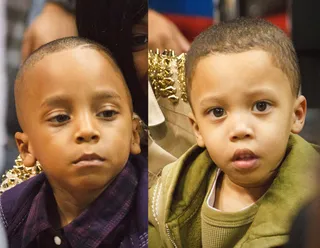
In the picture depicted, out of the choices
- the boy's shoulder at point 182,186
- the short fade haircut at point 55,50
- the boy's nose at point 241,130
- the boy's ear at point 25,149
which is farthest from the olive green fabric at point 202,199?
the boy's ear at point 25,149

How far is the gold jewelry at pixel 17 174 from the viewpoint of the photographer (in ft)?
4.23

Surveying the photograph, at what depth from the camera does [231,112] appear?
3.76ft

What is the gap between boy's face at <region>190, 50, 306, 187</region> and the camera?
113 centimetres

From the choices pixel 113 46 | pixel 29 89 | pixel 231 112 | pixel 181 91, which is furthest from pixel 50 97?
pixel 231 112

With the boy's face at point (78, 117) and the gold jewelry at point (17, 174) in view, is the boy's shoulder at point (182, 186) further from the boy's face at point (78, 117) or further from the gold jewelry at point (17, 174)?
the gold jewelry at point (17, 174)

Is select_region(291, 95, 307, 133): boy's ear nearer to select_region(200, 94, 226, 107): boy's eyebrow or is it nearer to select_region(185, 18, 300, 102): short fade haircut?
select_region(185, 18, 300, 102): short fade haircut

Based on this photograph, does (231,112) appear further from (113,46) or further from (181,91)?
(113,46)

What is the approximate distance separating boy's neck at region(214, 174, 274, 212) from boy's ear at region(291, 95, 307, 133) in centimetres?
13

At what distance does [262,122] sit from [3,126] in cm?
64

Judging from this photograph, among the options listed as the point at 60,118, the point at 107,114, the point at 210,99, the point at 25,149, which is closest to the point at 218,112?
the point at 210,99

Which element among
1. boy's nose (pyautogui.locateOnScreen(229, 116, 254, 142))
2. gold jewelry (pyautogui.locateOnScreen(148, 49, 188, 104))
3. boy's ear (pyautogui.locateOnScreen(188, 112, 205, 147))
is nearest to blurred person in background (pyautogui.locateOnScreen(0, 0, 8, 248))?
gold jewelry (pyautogui.locateOnScreen(148, 49, 188, 104))

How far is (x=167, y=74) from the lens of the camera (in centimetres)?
125

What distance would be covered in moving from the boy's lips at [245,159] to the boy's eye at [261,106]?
0.10 meters

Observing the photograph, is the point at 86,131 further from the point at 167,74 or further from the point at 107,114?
the point at 167,74
